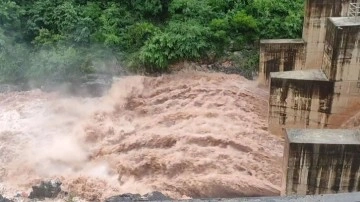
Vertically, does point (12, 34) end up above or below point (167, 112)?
above

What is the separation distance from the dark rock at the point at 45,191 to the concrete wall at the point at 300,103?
5368mm

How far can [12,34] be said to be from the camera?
1517 cm

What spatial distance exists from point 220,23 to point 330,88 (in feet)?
19.3

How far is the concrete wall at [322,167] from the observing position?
7703 mm

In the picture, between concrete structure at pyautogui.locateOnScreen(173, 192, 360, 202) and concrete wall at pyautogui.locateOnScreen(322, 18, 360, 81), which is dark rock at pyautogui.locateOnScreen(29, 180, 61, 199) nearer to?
concrete wall at pyautogui.locateOnScreen(322, 18, 360, 81)

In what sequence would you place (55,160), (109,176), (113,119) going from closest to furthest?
(109,176) → (55,160) → (113,119)

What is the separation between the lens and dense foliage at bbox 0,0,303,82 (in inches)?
564

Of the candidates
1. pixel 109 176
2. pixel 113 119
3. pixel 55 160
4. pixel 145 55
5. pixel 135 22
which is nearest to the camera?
pixel 109 176

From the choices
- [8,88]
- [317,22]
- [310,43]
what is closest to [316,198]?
[317,22]

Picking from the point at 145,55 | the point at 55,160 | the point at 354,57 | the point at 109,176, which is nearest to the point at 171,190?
the point at 109,176

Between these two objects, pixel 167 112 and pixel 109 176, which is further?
pixel 167 112

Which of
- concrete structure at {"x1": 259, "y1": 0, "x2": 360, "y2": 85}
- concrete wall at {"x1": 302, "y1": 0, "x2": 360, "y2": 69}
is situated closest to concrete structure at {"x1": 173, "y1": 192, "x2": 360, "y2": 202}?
concrete structure at {"x1": 259, "y1": 0, "x2": 360, "y2": 85}

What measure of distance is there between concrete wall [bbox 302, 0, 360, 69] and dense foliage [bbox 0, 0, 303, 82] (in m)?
2.19

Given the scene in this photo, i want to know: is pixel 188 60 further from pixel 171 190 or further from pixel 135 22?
pixel 171 190
